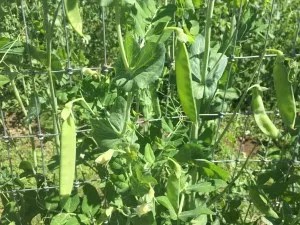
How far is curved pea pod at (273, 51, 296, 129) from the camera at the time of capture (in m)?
1.24

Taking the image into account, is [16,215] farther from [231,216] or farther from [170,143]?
[231,216]

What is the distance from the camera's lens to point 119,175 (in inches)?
52.2

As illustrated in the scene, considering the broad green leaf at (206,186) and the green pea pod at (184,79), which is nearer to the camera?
the green pea pod at (184,79)

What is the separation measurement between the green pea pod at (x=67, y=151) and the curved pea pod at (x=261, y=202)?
2.05ft

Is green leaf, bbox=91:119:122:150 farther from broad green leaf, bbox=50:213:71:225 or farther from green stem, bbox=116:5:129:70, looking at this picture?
broad green leaf, bbox=50:213:71:225

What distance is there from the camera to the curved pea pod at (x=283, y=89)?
1.24 m

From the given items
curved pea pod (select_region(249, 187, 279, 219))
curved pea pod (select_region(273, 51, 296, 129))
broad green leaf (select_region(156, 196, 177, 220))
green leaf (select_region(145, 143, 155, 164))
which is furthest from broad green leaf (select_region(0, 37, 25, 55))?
curved pea pod (select_region(249, 187, 279, 219))

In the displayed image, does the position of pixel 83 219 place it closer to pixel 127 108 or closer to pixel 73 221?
pixel 73 221

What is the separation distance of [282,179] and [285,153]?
0.42 feet

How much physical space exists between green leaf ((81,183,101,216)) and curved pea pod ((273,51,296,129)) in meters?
0.57

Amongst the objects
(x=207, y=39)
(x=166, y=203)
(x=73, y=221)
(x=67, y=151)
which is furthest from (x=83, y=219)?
(x=207, y=39)

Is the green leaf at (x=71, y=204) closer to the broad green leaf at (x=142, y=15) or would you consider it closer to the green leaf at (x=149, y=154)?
the green leaf at (x=149, y=154)

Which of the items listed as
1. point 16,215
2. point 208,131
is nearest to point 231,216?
point 208,131

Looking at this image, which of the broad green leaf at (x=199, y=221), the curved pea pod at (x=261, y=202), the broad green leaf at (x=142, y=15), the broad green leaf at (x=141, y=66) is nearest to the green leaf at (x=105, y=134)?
the broad green leaf at (x=141, y=66)
